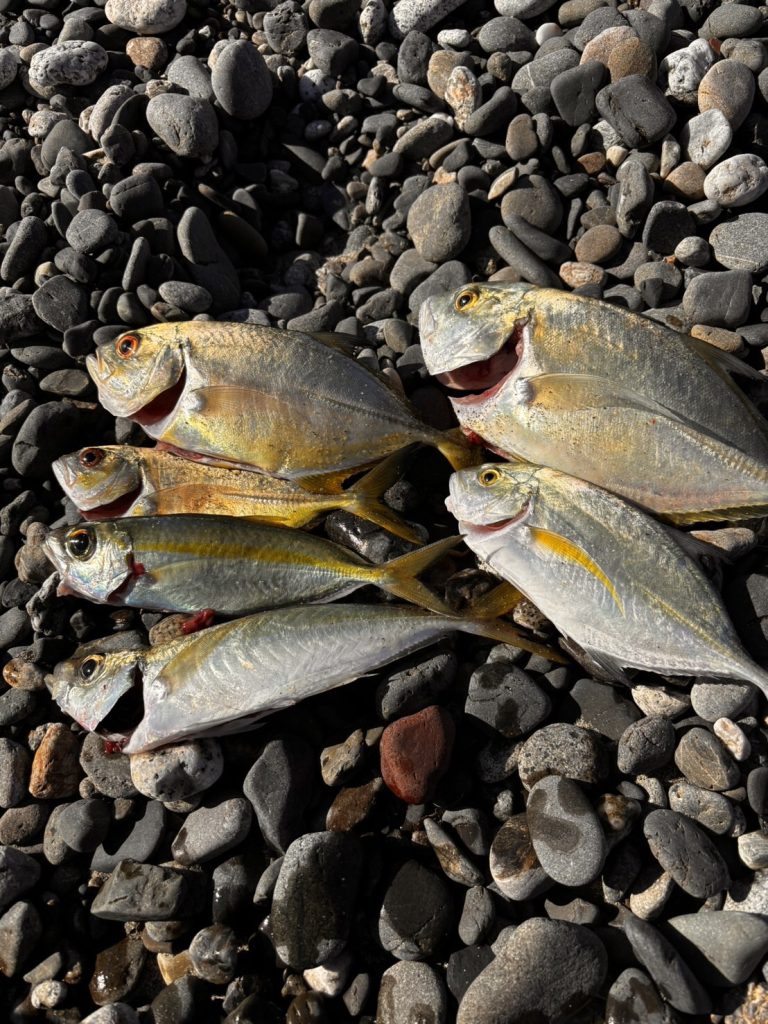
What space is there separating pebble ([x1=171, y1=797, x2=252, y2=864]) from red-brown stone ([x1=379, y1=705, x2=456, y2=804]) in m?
0.64

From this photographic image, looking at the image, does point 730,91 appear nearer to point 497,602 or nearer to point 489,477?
point 489,477

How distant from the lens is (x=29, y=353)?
14.0 feet

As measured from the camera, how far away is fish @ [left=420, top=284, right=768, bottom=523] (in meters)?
3.12

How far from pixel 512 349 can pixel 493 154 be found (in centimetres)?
192

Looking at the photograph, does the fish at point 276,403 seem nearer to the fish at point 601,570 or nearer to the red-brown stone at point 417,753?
the fish at point 601,570

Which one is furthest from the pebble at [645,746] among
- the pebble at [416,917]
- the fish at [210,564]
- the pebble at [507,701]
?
the fish at [210,564]

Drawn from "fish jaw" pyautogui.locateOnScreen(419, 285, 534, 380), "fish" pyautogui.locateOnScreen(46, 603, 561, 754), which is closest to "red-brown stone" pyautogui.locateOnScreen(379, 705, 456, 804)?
"fish" pyautogui.locateOnScreen(46, 603, 561, 754)

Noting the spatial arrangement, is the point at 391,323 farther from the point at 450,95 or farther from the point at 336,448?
the point at 450,95

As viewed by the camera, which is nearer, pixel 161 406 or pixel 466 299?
pixel 466 299

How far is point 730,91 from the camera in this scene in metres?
4.21

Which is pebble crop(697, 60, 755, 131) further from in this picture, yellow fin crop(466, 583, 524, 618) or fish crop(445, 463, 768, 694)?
yellow fin crop(466, 583, 524, 618)

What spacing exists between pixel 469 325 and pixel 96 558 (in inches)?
81.0

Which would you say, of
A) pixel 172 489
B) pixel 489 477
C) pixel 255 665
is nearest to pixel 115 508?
pixel 172 489

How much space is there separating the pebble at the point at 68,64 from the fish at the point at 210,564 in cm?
402
